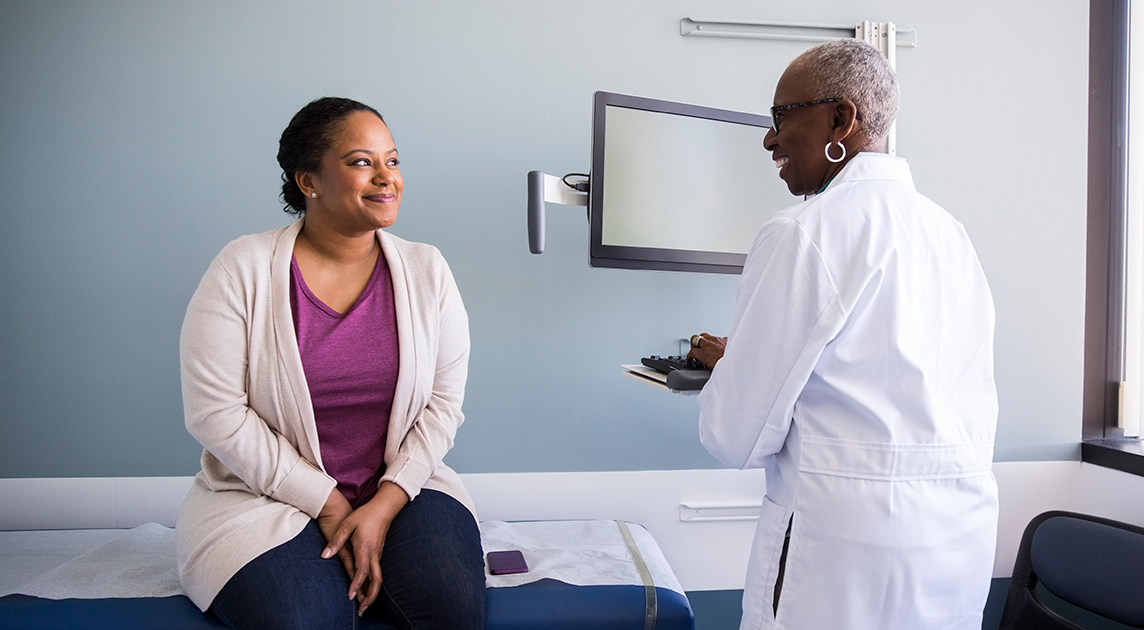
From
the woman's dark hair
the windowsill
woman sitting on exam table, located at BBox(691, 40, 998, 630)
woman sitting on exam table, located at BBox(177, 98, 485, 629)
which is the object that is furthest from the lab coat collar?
the windowsill

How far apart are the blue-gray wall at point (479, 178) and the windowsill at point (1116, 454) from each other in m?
0.06

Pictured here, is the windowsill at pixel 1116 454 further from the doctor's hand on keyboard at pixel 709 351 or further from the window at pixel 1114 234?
the doctor's hand on keyboard at pixel 709 351

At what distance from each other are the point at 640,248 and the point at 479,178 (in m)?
0.54

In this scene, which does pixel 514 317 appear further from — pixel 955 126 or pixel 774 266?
pixel 955 126

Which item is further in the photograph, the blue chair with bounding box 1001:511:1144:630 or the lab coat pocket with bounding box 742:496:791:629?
the blue chair with bounding box 1001:511:1144:630

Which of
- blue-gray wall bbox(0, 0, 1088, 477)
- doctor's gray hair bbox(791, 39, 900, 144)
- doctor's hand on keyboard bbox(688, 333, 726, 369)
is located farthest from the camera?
blue-gray wall bbox(0, 0, 1088, 477)

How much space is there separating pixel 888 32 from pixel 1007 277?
0.84 metres

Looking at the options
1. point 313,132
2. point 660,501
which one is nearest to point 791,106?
point 313,132

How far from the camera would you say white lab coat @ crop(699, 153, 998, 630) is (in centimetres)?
104

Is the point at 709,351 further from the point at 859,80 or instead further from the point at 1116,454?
the point at 1116,454

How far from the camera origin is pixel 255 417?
151cm

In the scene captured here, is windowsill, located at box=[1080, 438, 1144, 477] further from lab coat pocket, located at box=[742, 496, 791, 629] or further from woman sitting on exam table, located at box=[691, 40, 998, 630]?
lab coat pocket, located at box=[742, 496, 791, 629]

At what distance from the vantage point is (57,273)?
2021 millimetres

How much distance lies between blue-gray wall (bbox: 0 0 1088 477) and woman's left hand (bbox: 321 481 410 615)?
2.10 ft
